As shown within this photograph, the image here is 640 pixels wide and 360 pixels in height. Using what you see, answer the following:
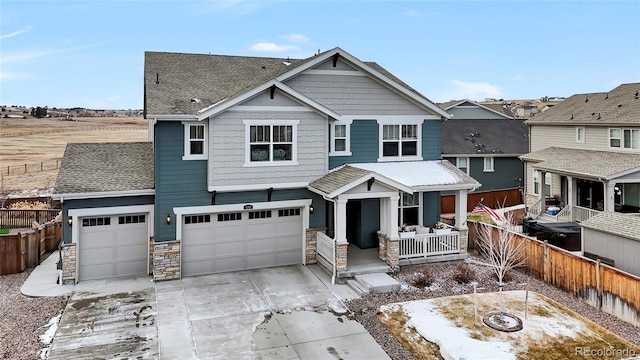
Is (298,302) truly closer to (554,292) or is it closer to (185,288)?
(185,288)

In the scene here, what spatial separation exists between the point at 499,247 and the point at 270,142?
804 centimetres

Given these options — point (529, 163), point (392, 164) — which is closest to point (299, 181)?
point (392, 164)

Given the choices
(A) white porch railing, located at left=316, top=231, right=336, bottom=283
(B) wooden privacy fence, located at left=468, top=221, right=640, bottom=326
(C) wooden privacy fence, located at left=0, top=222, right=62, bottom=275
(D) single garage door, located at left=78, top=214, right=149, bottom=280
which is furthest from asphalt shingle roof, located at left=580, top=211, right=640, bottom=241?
(C) wooden privacy fence, located at left=0, top=222, right=62, bottom=275

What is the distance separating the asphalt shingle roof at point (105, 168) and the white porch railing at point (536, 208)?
1897cm

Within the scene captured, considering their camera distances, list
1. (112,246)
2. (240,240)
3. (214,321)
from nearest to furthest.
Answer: (214,321)
(112,246)
(240,240)

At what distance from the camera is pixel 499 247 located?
47.0 ft

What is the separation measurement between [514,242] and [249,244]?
28.7ft

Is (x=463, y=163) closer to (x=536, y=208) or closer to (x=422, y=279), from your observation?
(x=536, y=208)

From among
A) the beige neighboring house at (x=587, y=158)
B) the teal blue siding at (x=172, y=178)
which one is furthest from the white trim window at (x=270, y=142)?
the beige neighboring house at (x=587, y=158)

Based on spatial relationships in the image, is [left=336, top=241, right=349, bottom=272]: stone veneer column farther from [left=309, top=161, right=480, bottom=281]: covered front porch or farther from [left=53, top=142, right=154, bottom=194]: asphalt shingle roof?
[left=53, top=142, right=154, bottom=194]: asphalt shingle roof

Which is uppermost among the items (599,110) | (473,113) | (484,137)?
(473,113)

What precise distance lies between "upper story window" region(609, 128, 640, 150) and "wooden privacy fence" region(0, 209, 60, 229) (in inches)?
1042

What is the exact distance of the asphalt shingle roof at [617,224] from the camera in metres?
11.9

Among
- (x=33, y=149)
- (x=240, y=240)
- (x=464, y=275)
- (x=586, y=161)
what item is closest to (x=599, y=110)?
(x=586, y=161)
